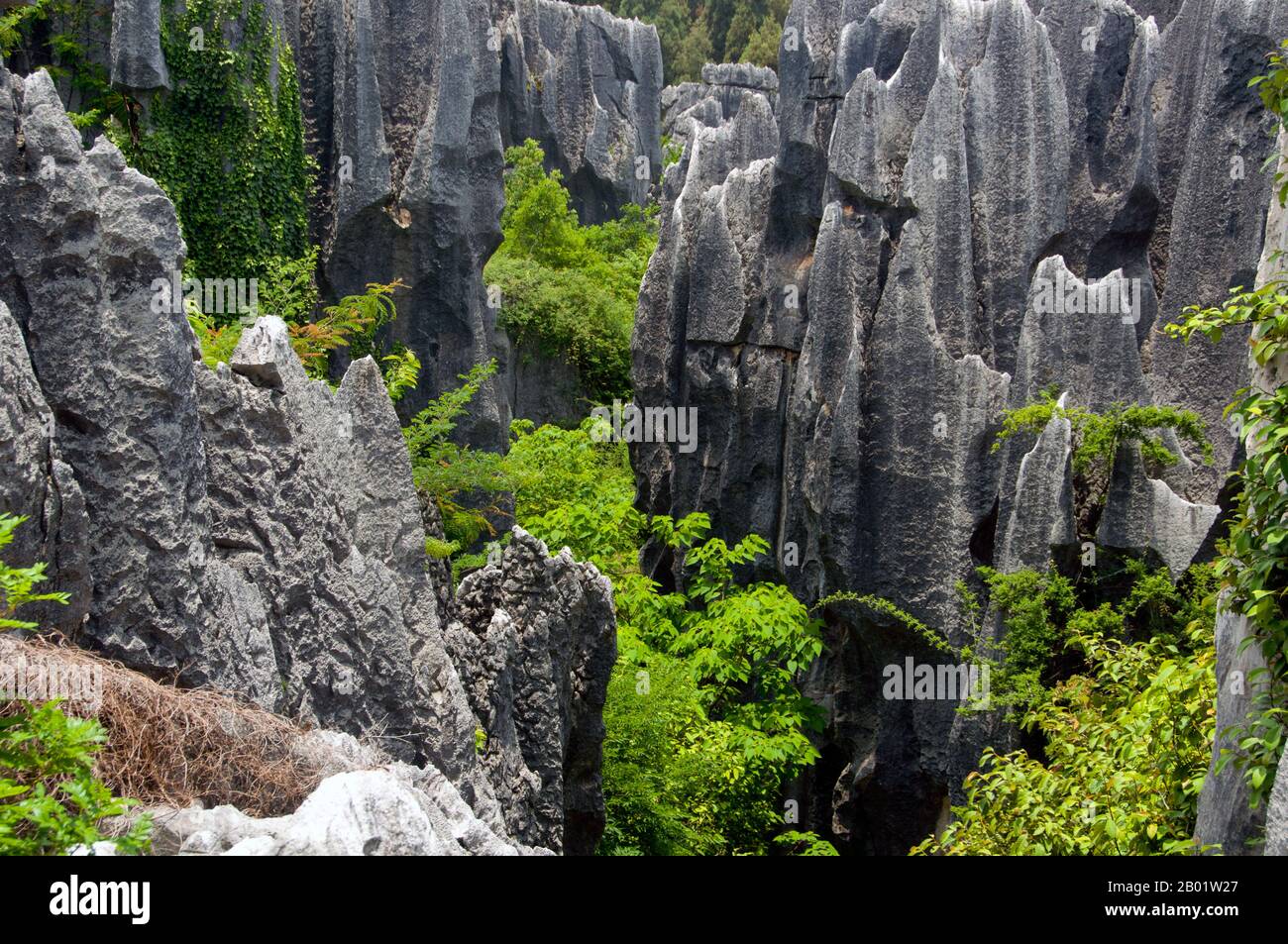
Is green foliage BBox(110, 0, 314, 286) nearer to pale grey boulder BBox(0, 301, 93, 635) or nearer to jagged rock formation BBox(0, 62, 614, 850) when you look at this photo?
jagged rock formation BBox(0, 62, 614, 850)

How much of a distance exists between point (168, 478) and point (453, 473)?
8.66 metres

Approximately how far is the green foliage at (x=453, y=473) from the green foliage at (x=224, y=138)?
129 inches

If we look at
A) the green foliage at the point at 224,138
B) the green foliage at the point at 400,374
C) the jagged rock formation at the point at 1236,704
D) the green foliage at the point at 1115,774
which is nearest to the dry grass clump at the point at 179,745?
the jagged rock formation at the point at 1236,704

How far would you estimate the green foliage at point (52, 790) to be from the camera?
3480 millimetres

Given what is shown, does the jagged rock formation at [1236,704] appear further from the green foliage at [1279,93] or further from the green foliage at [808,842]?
the green foliage at [808,842]

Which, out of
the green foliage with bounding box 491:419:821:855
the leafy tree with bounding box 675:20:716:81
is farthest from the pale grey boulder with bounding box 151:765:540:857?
the leafy tree with bounding box 675:20:716:81

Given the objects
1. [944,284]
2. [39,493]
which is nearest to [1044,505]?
[944,284]

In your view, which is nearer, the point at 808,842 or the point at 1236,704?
the point at 1236,704

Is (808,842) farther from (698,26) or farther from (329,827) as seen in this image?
(698,26)

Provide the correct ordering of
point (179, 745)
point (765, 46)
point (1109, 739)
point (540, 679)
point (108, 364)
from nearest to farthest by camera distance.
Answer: point (179, 745), point (108, 364), point (1109, 739), point (540, 679), point (765, 46)

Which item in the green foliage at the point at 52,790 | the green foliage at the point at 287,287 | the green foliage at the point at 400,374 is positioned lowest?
the green foliage at the point at 52,790

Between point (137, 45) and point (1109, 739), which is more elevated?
point (137, 45)

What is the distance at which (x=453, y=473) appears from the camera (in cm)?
1421
